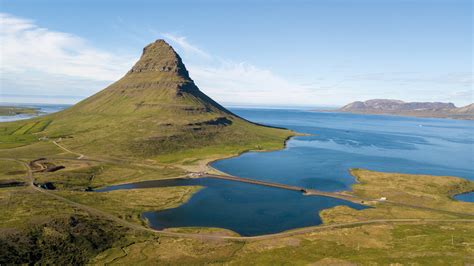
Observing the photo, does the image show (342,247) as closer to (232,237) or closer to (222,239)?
(232,237)

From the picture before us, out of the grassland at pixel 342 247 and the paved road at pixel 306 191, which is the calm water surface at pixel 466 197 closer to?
the grassland at pixel 342 247

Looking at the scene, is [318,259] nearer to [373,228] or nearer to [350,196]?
[373,228]

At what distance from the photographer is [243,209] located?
147375 mm

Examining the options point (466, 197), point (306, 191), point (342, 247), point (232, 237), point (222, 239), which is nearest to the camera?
point (342, 247)

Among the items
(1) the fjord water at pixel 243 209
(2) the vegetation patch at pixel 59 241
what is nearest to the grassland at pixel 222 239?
(2) the vegetation patch at pixel 59 241

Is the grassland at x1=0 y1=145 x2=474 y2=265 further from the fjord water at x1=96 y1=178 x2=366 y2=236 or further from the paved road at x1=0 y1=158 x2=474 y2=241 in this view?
the fjord water at x1=96 y1=178 x2=366 y2=236

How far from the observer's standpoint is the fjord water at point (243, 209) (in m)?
129

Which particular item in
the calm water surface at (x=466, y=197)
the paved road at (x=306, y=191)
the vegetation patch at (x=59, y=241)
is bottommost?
the vegetation patch at (x=59, y=241)

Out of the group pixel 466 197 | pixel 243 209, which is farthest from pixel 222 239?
pixel 466 197

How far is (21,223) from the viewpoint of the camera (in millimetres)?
113812

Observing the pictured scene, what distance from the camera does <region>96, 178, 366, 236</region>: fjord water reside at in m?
129

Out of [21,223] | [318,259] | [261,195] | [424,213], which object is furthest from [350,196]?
[21,223]

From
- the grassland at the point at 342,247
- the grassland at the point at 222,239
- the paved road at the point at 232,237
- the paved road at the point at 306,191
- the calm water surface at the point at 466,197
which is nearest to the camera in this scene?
the grassland at the point at 342,247

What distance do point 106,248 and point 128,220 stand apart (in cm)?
2231
